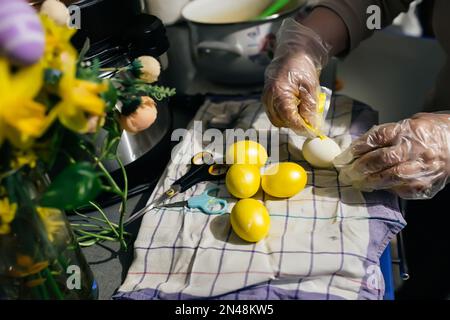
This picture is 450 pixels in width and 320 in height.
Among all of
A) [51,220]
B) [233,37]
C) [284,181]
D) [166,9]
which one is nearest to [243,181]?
[284,181]

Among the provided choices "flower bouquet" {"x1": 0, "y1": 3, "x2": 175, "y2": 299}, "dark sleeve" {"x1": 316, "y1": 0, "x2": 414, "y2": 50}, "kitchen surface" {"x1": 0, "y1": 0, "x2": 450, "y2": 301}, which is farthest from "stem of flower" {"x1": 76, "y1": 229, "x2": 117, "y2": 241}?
"dark sleeve" {"x1": 316, "y1": 0, "x2": 414, "y2": 50}

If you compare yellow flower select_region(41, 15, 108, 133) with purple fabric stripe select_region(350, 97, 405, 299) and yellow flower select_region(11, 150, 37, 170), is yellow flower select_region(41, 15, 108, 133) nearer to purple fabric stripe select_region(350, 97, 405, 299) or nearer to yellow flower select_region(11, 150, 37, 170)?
yellow flower select_region(11, 150, 37, 170)

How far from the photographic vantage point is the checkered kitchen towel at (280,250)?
0.54 metres

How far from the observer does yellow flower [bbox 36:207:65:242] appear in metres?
0.44

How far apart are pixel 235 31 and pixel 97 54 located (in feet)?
1.13

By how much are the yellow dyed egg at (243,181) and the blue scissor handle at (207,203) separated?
2cm

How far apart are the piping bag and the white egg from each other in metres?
0.01

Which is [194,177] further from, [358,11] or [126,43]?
[358,11]

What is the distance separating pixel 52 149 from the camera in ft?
1.26

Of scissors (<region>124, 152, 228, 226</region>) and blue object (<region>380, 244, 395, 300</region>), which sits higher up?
scissors (<region>124, 152, 228, 226</region>)

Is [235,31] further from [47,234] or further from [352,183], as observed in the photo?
[47,234]

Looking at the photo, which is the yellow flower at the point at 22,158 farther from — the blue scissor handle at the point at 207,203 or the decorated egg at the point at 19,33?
the blue scissor handle at the point at 207,203

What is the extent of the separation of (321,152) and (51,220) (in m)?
0.41
